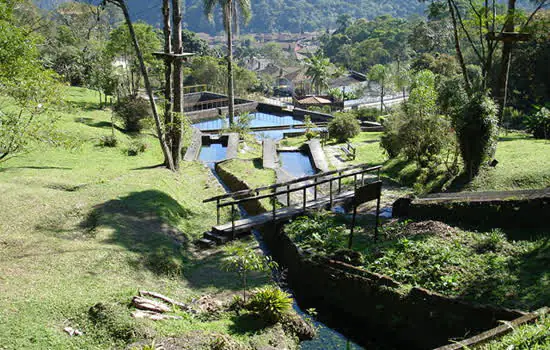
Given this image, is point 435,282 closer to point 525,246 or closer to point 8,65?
point 525,246

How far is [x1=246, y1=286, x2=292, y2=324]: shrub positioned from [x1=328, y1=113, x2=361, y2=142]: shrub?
72.3ft

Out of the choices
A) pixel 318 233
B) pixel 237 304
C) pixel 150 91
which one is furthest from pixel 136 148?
pixel 237 304

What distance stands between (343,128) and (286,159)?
531 cm

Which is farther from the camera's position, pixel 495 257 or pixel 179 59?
pixel 179 59

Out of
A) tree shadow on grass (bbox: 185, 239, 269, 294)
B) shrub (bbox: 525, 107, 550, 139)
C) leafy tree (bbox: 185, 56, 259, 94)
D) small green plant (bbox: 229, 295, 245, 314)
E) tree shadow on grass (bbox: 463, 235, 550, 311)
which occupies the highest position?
leafy tree (bbox: 185, 56, 259, 94)

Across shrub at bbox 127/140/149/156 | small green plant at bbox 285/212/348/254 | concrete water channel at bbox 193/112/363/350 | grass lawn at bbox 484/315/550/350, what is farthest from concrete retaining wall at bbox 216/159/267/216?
grass lawn at bbox 484/315/550/350

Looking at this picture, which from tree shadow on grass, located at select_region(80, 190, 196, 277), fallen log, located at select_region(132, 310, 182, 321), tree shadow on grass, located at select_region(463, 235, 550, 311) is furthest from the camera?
tree shadow on grass, located at select_region(80, 190, 196, 277)

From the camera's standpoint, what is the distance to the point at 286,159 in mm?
27047

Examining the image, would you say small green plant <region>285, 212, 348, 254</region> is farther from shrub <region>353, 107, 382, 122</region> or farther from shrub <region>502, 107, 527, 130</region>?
shrub <region>353, 107, 382, 122</region>

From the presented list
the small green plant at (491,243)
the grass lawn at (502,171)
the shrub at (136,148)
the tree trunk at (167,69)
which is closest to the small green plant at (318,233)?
the small green plant at (491,243)

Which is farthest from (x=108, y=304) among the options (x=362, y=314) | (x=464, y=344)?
(x=464, y=344)

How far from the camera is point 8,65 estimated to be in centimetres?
1327

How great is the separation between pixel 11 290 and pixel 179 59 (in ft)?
41.9

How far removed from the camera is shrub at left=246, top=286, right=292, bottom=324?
9102 mm
